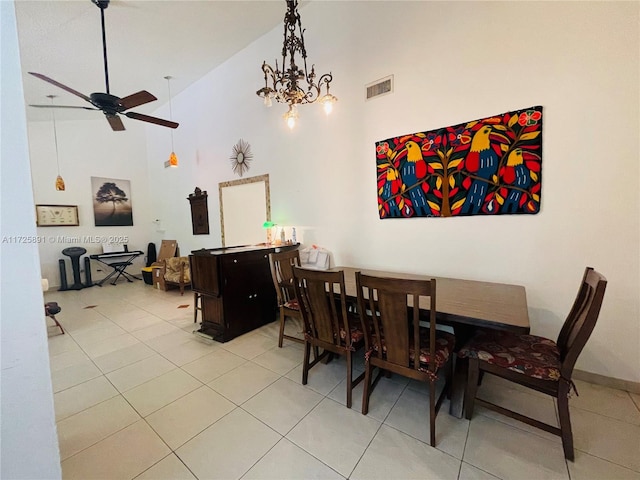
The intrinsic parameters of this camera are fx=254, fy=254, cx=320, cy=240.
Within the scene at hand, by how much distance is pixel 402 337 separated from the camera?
5.29ft

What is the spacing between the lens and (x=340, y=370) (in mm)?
2391

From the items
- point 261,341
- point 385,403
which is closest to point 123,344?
point 261,341

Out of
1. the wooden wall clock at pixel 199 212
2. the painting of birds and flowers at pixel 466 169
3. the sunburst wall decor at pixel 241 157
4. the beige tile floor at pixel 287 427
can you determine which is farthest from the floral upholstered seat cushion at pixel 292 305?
the wooden wall clock at pixel 199 212

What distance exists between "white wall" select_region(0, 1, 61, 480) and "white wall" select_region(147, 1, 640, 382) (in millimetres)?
2800

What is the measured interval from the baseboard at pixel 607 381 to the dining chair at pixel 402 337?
1.32 meters

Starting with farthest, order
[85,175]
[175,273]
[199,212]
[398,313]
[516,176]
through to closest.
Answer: [85,175] → [199,212] → [175,273] → [516,176] → [398,313]

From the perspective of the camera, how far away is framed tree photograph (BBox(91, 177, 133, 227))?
624 cm

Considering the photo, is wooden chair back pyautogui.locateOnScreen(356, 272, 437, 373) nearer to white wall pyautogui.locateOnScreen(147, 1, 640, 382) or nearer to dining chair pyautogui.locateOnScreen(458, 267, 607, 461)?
dining chair pyautogui.locateOnScreen(458, 267, 607, 461)

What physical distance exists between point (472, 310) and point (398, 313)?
50 centimetres

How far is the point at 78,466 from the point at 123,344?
179 cm

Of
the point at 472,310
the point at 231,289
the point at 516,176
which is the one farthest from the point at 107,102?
the point at 516,176

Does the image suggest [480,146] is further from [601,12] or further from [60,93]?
[60,93]

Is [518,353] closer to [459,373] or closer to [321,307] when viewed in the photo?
[459,373]

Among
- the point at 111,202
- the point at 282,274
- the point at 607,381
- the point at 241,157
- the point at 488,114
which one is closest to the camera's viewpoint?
the point at 607,381
